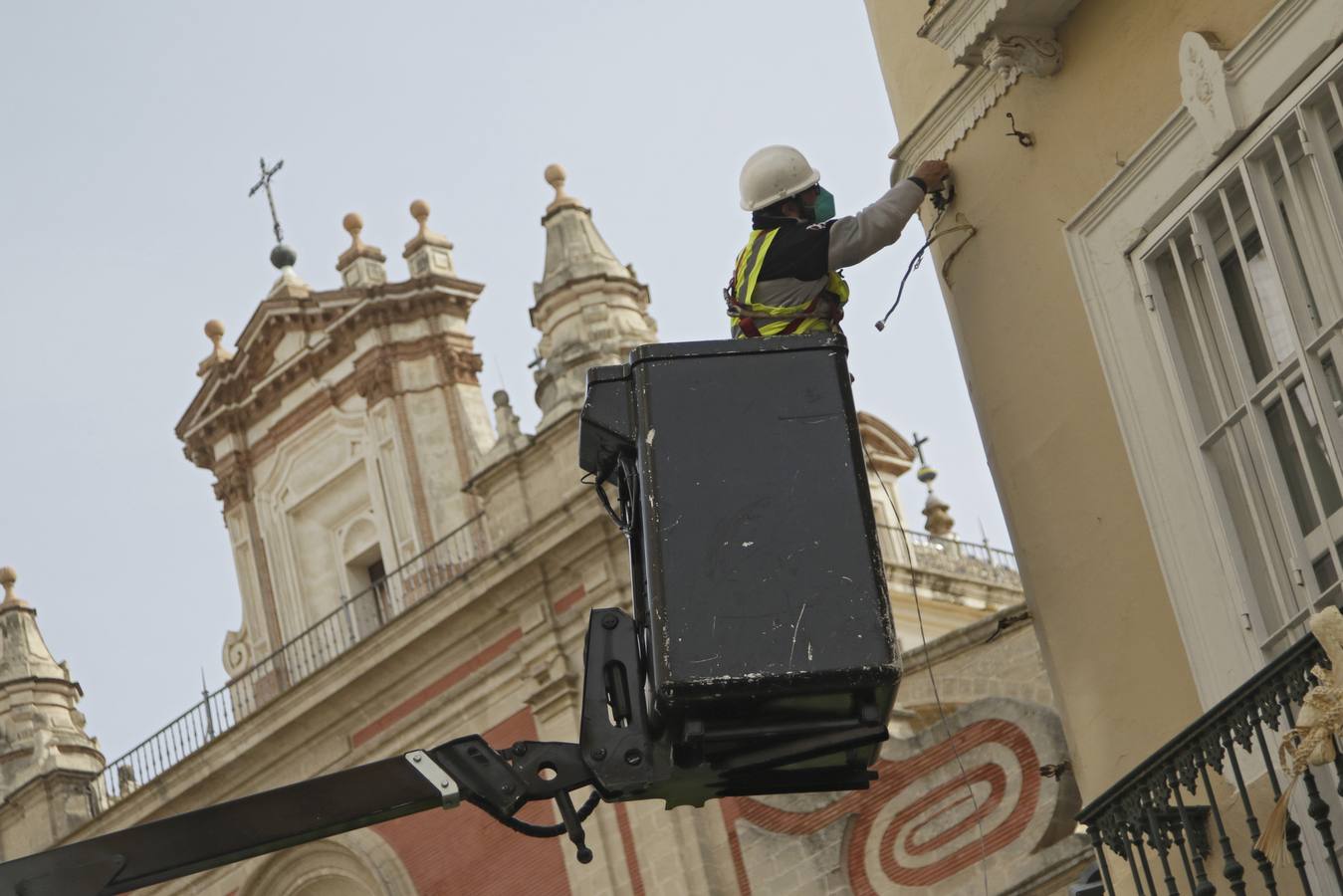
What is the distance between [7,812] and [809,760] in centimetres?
2132

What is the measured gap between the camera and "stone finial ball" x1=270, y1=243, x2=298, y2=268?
2803 centimetres

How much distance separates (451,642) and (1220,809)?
1605 cm

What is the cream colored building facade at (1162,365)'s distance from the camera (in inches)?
267

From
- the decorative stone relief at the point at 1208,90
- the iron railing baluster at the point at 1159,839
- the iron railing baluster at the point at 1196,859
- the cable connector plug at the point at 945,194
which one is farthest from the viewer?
the cable connector plug at the point at 945,194

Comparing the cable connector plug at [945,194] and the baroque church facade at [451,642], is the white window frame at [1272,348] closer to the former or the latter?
the cable connector plug at [945,194]

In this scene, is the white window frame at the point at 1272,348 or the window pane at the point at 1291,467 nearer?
the white window frame at the point at 1272,348

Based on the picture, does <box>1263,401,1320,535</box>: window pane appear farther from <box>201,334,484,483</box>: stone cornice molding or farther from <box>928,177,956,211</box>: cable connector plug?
<box>201,334,484,483</box>: stone cornice molding

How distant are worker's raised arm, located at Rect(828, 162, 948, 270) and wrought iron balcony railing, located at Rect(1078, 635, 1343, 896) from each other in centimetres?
167

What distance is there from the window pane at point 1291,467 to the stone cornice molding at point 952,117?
4.85 feet

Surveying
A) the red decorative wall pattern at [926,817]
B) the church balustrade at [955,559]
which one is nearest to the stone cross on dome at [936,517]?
the church balustrade at [955,559]

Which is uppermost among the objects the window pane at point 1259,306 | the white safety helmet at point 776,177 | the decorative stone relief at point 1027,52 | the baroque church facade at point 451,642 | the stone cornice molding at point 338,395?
the stone cornice molding at point 338,395

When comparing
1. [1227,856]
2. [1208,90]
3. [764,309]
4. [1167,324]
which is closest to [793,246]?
[764,309]

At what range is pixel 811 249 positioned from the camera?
754 centimetres

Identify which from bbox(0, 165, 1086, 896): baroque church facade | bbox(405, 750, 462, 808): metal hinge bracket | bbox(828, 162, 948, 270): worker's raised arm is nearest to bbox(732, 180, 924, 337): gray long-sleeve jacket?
bbox(828, 162, 948, 270): worker's raised arm
